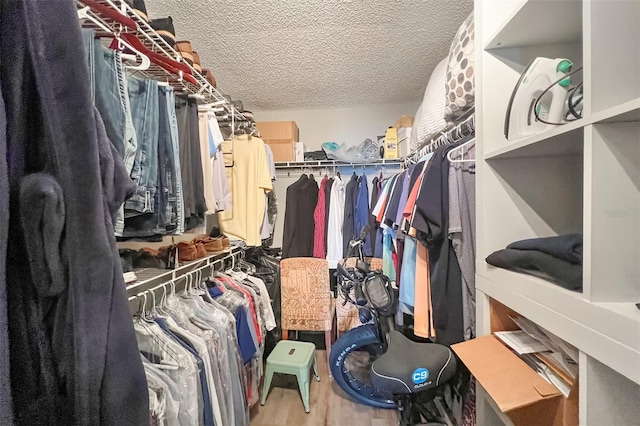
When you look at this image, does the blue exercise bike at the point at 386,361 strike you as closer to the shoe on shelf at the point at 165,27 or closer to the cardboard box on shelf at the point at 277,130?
the shoe on shelf at the point at 165,27

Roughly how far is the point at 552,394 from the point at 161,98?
56.1 inches

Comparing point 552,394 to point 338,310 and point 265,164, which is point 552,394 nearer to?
point 338,310

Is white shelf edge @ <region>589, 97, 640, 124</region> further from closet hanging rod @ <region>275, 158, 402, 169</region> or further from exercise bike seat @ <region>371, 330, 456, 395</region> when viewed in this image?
closet hanging rod @ <region>275, 158, 402, 169</region>

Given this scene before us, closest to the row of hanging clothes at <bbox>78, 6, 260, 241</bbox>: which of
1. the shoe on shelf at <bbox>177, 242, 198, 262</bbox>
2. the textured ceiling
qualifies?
the shoe on shelf at <bbox>177, 242, 198, 262</bbox>

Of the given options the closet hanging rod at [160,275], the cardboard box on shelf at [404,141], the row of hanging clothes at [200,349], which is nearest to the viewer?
the row of hanging clothes at [200,349]

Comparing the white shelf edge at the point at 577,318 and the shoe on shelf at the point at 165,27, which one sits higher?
the shoe on shelf at the point at 165,27

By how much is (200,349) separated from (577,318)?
1.13m

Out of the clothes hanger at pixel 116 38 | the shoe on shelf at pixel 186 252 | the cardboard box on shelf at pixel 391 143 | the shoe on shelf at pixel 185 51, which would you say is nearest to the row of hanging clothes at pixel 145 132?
the clothes hanger at pixel 116 38

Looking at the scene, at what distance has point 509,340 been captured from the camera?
2.45ft

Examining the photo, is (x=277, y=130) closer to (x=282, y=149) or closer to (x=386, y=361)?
(x=282, y=149)

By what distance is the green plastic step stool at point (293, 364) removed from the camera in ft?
5.81

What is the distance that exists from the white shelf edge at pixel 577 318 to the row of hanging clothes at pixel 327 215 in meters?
1.85

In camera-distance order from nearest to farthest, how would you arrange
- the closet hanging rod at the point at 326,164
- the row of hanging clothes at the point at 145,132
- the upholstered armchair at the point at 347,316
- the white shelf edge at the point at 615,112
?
the white shelf edge at the point at 615,112
the row of hanging clothes at the point at 145,132
the upholstered armchair at the point at 347,316
the closet hanging rod at the point at 326,164

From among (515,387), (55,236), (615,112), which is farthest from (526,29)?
(55,236)
